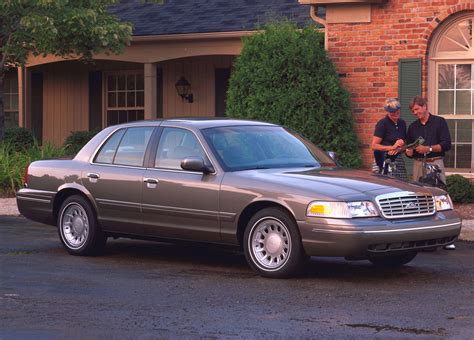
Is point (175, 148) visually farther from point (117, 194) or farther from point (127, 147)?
point (117, 194)

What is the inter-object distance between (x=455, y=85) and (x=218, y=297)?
29.7 feet

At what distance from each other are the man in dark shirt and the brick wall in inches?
169

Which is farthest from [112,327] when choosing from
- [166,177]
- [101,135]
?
[101,135]

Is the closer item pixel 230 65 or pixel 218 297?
pixel 218 297

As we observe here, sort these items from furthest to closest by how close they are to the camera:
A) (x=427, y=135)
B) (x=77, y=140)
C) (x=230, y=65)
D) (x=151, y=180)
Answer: (x=230, y=65) → (x=77, y=140) → (x=427, y=135) → (x=151, y=180)

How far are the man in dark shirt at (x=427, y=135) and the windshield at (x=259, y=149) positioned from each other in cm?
173

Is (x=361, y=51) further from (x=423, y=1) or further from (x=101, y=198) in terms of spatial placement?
(x=101, y=198)

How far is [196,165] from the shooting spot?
9.98 metres

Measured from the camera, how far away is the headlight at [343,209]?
29.9ft

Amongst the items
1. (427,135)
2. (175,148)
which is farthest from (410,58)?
(175,148)

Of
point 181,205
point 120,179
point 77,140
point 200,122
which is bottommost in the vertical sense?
point 181,205

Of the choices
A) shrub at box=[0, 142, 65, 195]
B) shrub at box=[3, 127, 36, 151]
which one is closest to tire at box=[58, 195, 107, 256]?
shrub at box=[0, 142, 65, 195]

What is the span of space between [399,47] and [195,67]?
845 cm

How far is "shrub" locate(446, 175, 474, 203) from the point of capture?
51.4 ft
